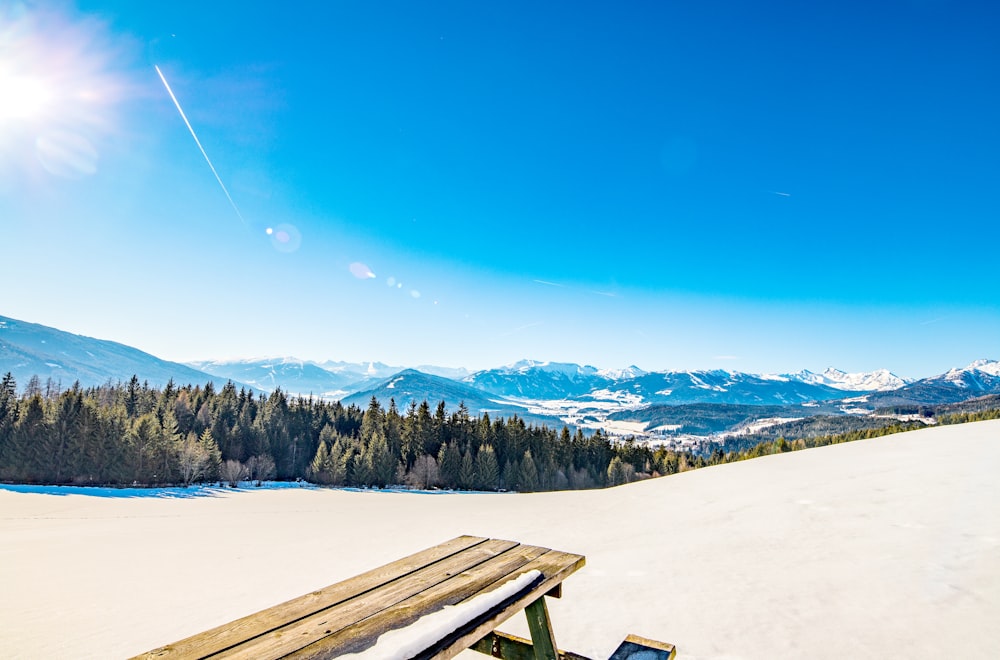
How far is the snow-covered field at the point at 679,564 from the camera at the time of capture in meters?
6.20

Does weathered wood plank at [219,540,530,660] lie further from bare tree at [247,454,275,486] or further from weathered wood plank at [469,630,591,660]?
bare tree at [247,454,275,486]

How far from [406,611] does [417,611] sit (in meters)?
0.06

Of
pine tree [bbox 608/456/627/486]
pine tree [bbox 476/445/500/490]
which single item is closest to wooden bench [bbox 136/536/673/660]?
pine tree [bbox 476/445/500/490]

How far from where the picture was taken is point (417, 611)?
2.65 m

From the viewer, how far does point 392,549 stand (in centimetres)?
1330

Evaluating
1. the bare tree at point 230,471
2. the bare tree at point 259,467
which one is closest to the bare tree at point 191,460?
the bare tree at point 230,471

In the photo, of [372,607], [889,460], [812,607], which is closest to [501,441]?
[889,460]

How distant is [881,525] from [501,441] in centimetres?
5849

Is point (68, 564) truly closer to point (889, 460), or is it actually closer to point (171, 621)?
point (171, 621)

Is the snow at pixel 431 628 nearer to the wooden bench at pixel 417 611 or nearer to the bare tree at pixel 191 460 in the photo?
the wooden bench at pixel 417 611

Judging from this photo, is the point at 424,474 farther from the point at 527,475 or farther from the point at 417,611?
the point at 417,611

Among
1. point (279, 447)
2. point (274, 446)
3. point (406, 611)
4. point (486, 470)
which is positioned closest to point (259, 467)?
point (274, 446)

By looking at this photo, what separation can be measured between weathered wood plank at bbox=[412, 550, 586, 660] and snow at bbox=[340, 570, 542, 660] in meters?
0.05

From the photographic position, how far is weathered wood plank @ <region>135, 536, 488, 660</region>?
222cm
